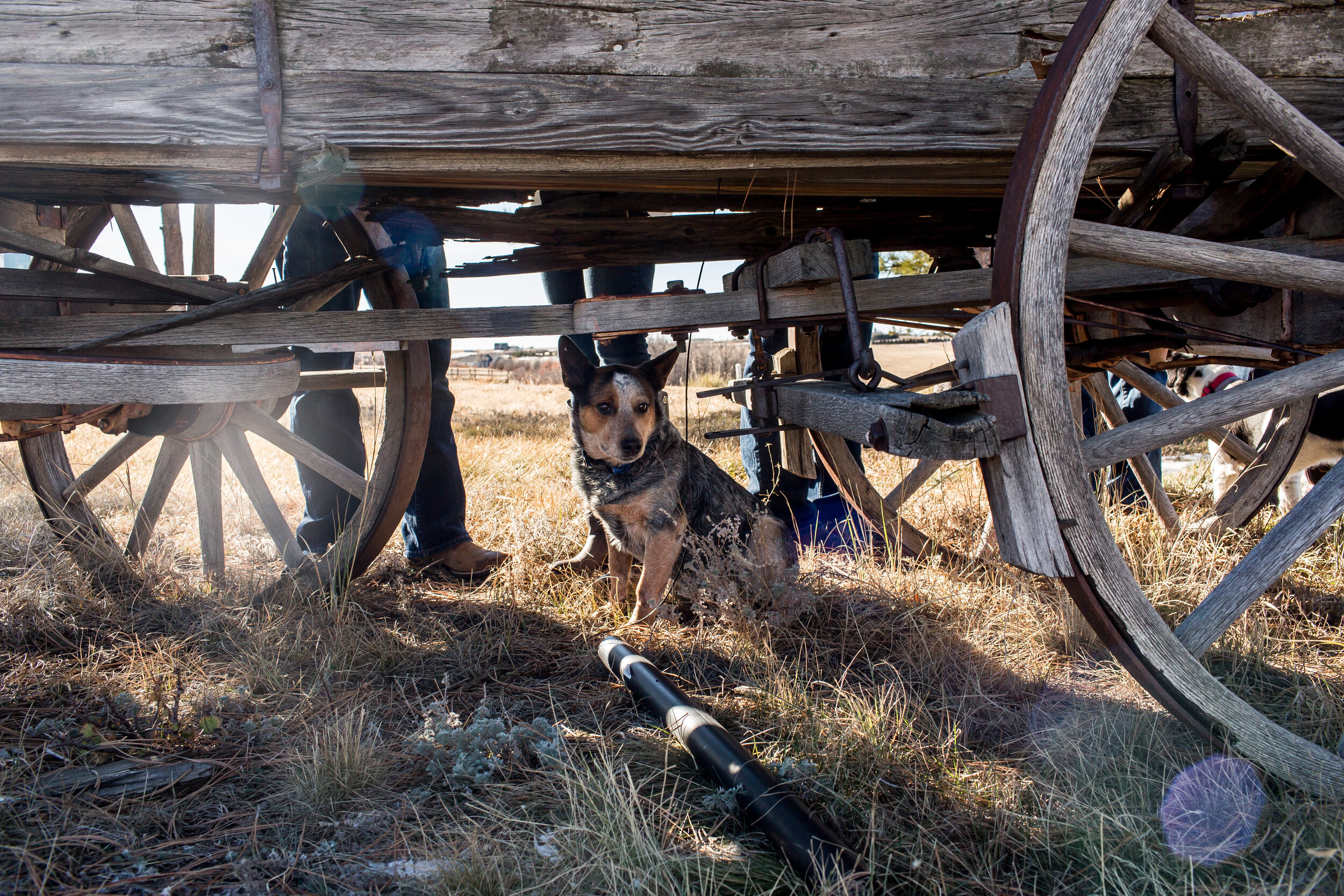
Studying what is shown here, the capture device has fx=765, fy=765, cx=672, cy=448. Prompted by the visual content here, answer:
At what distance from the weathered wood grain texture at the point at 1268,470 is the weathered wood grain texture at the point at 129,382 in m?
3.67

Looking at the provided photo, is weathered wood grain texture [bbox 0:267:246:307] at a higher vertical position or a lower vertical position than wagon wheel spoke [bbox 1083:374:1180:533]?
higher

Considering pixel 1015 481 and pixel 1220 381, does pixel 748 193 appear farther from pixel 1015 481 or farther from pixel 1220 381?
pixel 1220 381

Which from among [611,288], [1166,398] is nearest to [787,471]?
[611,288]

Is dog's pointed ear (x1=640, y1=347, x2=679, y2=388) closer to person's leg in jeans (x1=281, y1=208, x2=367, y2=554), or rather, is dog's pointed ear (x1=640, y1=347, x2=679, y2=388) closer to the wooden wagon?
the wooden wagon

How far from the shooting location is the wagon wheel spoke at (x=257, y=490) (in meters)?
2.94

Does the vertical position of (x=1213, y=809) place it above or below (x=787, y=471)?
below

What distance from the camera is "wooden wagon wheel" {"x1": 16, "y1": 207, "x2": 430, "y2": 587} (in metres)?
2.79

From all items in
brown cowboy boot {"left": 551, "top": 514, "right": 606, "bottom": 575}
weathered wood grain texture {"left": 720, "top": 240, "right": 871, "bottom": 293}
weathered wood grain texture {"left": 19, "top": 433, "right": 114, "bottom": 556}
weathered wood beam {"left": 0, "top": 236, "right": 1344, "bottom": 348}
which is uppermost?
weathered wood grain texture {"left": 720, "top": 240, "right": 871, "bottom": 293}

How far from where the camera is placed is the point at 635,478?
10.6ft

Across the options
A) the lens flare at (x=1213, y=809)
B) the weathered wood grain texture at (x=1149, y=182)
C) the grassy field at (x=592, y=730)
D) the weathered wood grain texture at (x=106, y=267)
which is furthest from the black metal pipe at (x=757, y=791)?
the weathered wood grain texture at (x=106, y=267)

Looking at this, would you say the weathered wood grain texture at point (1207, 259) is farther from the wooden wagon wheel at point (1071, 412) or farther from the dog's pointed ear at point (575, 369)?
the dog's pointed ear at point (575, 369)

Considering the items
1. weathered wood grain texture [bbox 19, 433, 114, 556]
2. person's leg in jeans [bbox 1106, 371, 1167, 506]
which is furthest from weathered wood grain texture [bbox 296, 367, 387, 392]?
person's leg in jeans [bbox 1106, 371, 1167, 506]

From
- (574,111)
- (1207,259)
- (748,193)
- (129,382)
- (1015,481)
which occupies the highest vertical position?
(574,111)

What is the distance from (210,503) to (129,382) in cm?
139
